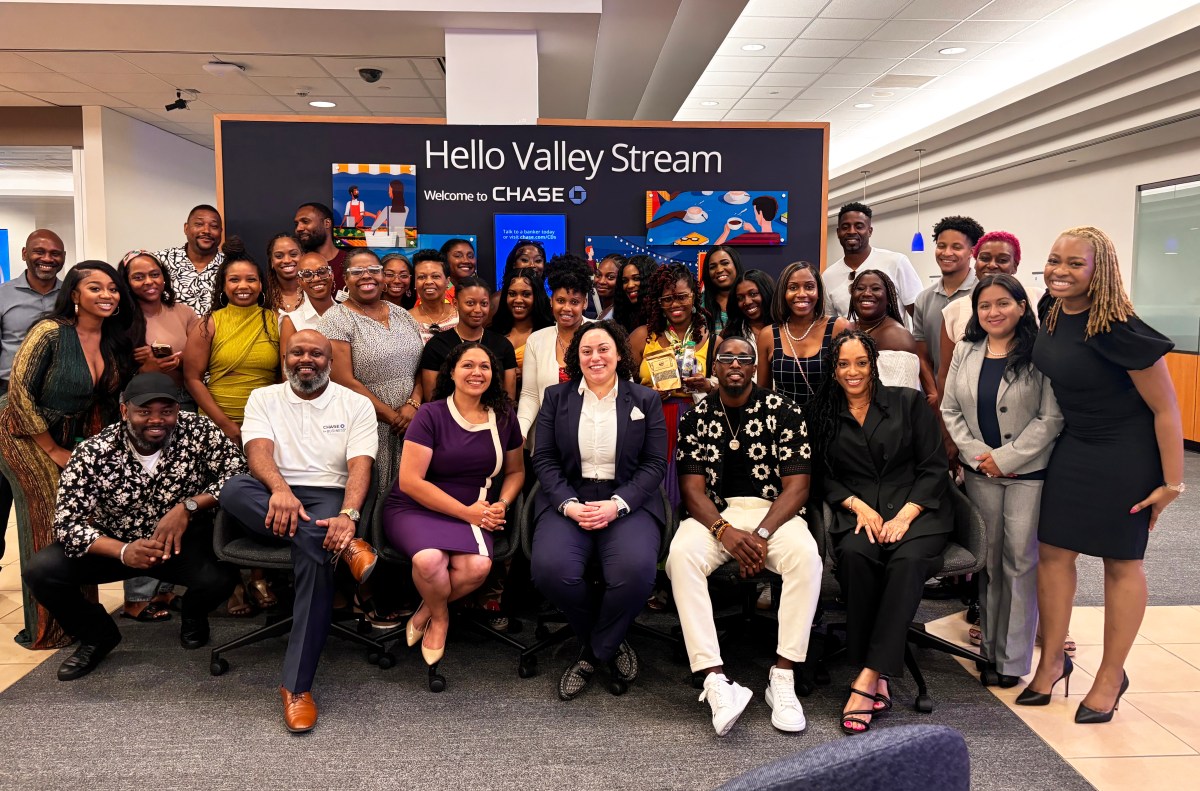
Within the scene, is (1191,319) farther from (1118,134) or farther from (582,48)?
(582,48)

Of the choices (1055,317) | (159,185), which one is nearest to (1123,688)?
(1055,317)

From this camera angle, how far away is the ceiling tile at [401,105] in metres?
8.73

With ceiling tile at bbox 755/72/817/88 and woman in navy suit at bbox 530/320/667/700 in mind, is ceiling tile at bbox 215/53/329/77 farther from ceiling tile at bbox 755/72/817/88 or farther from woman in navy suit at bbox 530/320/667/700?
woman in navy suit at bbox 530/320/667/700

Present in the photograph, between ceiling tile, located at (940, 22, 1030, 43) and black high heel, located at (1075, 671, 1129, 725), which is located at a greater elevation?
ceiling tile, located at (940, 22, 1030, 43)

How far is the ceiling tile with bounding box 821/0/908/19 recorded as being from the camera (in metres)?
6.11

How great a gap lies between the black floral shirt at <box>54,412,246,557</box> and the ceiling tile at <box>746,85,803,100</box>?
23.2ft

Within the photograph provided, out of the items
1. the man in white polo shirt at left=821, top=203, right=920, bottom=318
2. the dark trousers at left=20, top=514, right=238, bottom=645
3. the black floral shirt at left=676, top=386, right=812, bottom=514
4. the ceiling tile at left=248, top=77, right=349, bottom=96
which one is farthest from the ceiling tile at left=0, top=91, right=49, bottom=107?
the black floral shirt at left=676, top=386, right=812, bottom=514

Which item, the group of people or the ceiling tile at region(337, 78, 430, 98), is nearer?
the group of people

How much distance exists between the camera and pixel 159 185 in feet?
32.7

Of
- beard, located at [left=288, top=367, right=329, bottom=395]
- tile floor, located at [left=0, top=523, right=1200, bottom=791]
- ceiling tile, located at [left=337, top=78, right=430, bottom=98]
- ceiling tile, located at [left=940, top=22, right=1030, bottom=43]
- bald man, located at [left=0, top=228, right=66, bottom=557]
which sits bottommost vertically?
tile floor, located at [left=0, top=523, right=1200, bottom=791]

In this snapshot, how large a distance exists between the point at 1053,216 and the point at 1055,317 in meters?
8.94

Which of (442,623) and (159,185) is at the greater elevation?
(159,185)

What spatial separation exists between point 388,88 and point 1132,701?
7.79 metres

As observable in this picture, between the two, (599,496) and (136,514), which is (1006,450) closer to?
(599,496)
